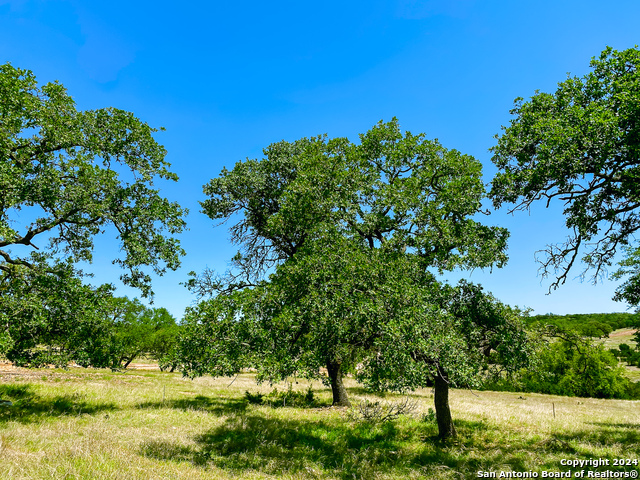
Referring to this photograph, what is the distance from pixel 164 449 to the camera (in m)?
10.6

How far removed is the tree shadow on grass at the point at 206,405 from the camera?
18.3 metres

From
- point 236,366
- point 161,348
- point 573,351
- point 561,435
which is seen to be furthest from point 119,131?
point 161,348

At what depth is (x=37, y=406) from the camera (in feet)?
51.7

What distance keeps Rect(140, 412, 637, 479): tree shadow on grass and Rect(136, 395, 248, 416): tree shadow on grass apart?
8.59 ft

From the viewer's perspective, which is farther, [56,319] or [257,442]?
[56,319]

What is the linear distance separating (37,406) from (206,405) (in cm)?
808

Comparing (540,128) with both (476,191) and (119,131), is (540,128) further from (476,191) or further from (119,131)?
(119,131)

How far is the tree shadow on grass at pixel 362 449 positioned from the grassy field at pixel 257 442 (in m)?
0.04

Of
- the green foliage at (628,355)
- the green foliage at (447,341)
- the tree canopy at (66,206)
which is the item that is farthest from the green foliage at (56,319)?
the green foliage at (628,355)

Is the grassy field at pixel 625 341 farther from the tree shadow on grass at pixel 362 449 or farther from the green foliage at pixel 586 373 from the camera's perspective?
→ the tree shadow on grass at pixel 362 449

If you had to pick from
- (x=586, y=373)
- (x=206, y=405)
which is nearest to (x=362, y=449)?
(x=206, y=405)

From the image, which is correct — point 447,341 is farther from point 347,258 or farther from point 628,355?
point 628,355

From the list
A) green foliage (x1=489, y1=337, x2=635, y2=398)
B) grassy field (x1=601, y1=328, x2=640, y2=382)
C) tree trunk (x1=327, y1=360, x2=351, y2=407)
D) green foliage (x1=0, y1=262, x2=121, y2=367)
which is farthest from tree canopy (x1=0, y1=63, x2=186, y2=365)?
grassy field (x1=601, y1=328, x2=640, y2=382)

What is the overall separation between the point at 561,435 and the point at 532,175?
479 inches
